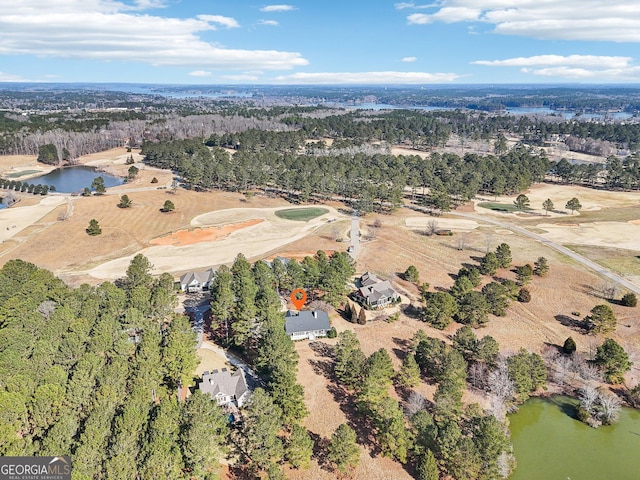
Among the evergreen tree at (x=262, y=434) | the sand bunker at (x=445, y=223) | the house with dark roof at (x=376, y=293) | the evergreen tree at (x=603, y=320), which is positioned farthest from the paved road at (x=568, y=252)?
the evergreen tree at (x=262, y=434)

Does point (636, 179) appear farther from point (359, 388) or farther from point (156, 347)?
point (156, 347)

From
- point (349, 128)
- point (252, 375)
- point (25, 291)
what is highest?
point (349, 128)

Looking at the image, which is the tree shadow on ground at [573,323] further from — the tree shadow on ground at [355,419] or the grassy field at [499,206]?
the grassy field at [499,206]

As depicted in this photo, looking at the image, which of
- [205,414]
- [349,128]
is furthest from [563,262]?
[349,128]

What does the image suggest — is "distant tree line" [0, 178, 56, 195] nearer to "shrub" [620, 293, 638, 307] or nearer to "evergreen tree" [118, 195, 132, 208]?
"evergreen tree" [118, 195, 132, 208]

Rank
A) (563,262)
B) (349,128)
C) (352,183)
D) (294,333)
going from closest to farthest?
(294,333), (563,262), (352,183), (349,128)

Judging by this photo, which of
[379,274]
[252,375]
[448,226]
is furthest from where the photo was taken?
[448,226]

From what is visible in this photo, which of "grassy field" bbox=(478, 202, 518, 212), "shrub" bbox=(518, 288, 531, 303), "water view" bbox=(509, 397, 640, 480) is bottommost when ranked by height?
"water view" bbox=(509, 397, 640, 480)

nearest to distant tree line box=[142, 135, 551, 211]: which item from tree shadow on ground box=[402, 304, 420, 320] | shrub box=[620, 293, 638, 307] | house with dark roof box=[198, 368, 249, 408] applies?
tree shadow on ground box=[402, 304, 420, 320]

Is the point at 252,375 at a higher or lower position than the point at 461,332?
lower
